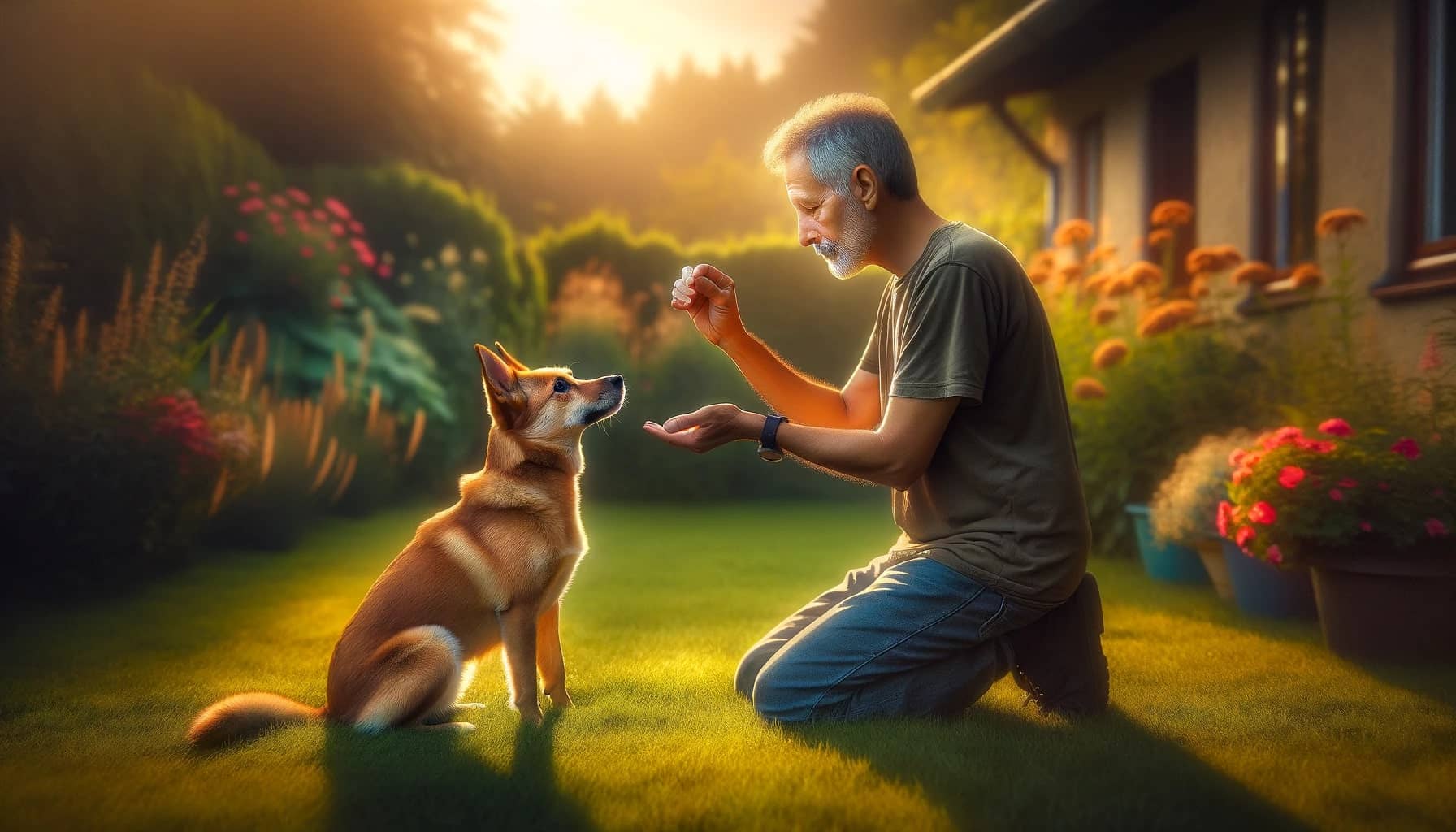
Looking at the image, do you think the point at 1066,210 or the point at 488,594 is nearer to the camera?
the point at 488,594

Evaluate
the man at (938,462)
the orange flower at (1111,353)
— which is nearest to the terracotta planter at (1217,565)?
the orange flower at (1111,353)

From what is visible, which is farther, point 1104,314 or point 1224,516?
point 1104,314

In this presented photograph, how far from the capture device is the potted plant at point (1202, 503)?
5.19 meters

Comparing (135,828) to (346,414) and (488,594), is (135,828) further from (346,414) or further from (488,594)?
(346,414)

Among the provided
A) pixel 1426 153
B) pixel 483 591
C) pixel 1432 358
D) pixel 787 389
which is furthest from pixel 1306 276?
pixel 483 591

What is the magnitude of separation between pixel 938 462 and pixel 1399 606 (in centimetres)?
208

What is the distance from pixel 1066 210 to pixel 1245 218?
314cm

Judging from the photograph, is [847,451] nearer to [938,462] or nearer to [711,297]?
[938,462]

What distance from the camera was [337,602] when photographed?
548 centimetres

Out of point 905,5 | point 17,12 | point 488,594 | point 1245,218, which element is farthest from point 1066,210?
point 905,5

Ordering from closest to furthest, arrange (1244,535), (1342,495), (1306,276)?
(1342,495) < (1244,535) < (1306,276)

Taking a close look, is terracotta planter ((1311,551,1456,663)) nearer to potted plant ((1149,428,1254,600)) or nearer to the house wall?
potted plant ((1149,428,1254,600))

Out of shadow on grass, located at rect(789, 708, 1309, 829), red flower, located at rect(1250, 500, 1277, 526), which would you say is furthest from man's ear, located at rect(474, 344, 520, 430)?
red flower, located at rect(1250, 500, 1277, 526)

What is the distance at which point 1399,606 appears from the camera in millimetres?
3877
